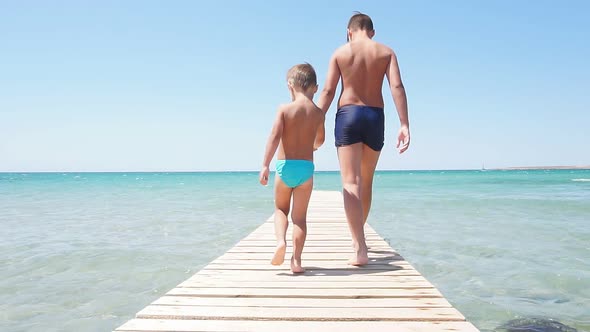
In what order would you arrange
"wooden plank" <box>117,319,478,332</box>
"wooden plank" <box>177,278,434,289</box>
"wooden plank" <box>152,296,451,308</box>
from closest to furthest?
"wooden plank" <box>117,319,478,332</box> → "wooden plank" <box>152,296,451,308</box> → "wooden plank" <box>177,278,434,289</box>

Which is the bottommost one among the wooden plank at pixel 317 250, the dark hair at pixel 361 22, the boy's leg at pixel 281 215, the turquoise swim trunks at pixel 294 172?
the wooden plank at pixel 317 250

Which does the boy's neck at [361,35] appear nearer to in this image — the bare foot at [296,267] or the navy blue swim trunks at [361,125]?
the navy blue swim trunks at [361,125]

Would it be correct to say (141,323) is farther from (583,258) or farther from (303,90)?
(583,258)

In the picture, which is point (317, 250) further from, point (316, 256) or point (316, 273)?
point (316, 273)

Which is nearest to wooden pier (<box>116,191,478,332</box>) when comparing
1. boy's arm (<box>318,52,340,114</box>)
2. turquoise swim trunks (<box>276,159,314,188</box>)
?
turquoise swim trunks (<box>276,159,314,188</box>)

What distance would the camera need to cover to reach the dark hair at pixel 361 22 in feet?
12.6

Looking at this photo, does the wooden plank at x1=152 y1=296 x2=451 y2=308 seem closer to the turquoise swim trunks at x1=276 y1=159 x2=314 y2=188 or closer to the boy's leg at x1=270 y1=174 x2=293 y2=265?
the boy's leg at x1=270 y1=174 x2=293 y2=265

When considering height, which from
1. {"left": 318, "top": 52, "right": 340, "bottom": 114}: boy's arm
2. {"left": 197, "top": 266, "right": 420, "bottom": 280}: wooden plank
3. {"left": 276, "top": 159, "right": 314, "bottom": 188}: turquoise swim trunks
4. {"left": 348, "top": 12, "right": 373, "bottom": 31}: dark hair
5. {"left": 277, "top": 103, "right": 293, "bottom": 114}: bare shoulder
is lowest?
{"left": 197, "top": 266, "right": 420, "bottom": 280}: wooden plank

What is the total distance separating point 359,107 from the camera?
3625 millimetres

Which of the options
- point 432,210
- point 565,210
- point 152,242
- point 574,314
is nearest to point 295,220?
point 574,314

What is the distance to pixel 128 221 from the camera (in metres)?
12.3

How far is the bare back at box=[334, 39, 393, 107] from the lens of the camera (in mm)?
3668

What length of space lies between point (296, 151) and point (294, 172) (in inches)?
6.8

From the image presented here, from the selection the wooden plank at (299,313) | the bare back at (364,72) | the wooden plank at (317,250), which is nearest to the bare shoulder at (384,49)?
the bare back at (364,72)
